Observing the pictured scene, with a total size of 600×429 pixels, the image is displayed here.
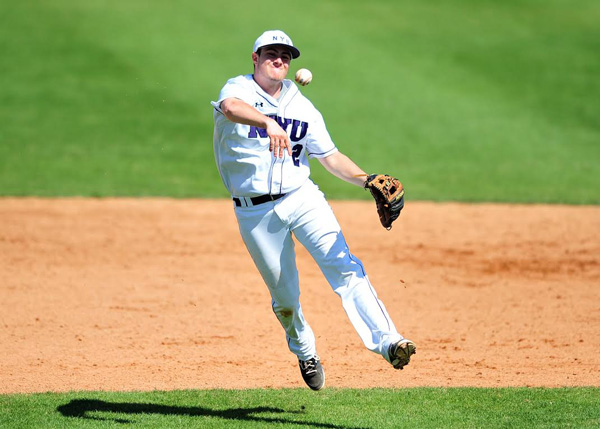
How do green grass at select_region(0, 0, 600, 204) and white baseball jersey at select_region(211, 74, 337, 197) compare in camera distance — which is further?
green grass at select_region(0, 0, 600, 204)

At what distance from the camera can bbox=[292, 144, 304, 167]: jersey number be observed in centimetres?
561

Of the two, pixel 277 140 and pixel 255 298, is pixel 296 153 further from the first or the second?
pixel 255 298

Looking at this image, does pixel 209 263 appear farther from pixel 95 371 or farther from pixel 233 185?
pixel 233 185

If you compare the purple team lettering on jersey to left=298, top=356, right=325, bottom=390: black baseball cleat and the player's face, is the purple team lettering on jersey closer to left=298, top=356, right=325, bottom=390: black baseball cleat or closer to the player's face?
the player's face

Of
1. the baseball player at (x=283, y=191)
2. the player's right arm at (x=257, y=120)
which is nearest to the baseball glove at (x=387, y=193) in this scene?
the baseball player at (x=283, y=191)

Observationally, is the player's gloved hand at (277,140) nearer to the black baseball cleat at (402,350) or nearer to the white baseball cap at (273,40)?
the white baseball cap at (273,40)

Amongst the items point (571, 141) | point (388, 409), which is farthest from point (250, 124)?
point (571, 141)

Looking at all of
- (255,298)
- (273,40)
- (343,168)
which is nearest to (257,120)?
(273,40)

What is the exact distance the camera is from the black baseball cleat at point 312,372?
233 inches

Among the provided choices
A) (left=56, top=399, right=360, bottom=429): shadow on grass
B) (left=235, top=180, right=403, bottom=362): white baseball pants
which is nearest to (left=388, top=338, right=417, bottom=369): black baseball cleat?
(left=235, top=180, right=403, bottom=362): white baseball pants

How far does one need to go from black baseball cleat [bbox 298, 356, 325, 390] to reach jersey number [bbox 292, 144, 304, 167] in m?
1.37

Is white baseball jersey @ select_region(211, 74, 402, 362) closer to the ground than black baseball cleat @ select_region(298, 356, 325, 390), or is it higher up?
higher up

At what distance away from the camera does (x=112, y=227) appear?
11.6m

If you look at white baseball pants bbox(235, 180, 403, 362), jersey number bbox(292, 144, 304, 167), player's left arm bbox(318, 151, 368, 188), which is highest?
jersey number bbox(292, 144, 304, 167)
